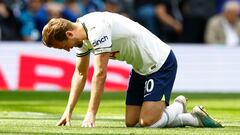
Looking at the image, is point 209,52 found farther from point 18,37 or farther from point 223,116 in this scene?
point 223,116

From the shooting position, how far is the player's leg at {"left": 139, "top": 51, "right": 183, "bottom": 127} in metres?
10.5

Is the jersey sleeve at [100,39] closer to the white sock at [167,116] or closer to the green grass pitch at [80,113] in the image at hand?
the green grass pitch at [80,113]

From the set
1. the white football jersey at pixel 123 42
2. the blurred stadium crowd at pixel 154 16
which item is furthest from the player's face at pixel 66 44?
the blurred stadium crowd at pixel 154 16

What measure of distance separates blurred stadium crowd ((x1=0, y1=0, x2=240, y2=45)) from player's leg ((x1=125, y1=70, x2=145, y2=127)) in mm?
10579

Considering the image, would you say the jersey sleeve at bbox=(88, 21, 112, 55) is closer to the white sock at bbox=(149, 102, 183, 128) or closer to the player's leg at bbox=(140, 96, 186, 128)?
the player's leg at bbox=(140, 96, 186, 128)

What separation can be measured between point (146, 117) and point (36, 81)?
9697mm

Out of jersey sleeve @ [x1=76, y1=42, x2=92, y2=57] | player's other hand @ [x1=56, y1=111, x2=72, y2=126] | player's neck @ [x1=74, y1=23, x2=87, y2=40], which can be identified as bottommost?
player's other hand @ [x1=56, y1=111, x2=72, y2=126]

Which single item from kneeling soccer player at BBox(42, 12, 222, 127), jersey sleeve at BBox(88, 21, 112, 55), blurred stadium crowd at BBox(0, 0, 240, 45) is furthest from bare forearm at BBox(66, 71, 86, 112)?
blurred stadium crowd at BBox(0, 0, 240, 45)

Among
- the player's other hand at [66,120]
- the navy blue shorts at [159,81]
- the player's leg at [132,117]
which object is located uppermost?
the navy blue shorts at [159,81]

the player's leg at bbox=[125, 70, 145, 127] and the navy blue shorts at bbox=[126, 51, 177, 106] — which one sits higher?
the navy blue shorts at bbox=[126, 51, 177, 106]

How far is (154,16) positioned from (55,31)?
43.2 feet

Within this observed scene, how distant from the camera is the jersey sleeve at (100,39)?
9.70 meters

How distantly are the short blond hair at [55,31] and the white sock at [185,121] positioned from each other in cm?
184

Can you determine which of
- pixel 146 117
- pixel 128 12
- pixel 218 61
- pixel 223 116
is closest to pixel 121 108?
pixel 223 116
